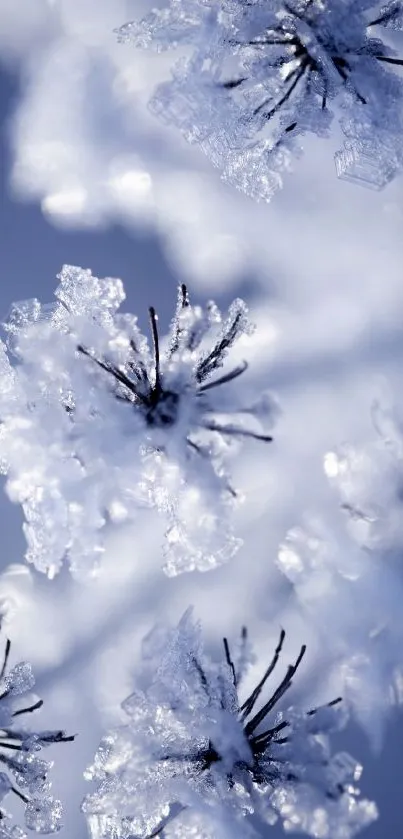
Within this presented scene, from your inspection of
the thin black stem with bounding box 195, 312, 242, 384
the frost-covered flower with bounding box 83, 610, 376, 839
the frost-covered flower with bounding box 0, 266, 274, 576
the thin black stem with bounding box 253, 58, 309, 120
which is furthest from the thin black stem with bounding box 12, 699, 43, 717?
the thin black stem with bounding box 253, 58, 309, 120

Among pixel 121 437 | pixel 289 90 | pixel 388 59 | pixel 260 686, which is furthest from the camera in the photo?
pixel 289 90

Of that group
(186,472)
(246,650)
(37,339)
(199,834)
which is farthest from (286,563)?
(37,339)

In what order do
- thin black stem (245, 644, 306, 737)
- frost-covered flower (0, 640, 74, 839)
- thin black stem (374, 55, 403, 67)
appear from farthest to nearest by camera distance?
frost-covered flower (0, 640, 74, 839)
thin black stem (245, 644, 306, 737)
thin black stem (374, 55, 403, 67)

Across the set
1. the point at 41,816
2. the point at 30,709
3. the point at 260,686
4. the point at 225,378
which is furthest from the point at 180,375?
the point at 41,816

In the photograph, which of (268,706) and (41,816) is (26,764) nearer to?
(41,816)

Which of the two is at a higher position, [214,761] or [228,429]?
[228,429]

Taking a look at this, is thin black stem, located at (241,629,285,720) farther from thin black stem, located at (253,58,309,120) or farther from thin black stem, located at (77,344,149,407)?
thin black stem, located at (253,58,309,120)

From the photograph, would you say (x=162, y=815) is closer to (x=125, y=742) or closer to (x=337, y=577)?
(x=125, y=742)
